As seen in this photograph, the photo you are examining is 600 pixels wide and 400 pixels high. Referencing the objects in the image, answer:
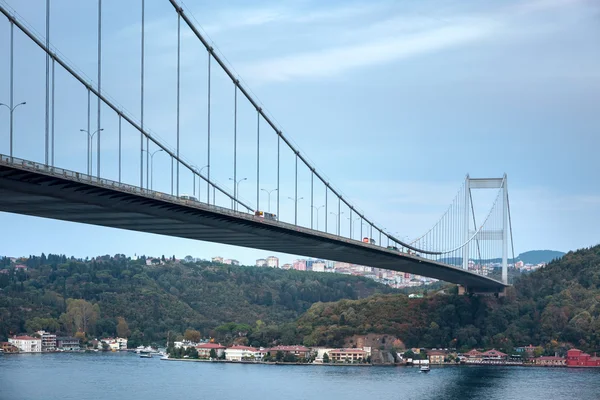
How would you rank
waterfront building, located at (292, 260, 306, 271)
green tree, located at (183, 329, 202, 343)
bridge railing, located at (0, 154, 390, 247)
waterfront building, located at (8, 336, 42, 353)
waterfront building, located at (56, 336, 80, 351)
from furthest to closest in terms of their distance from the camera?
waterfront building, located at (292, 260, 306, 271) < waterfront building, located at (56, 336, 80, 351) < green tree, located at (183, 329, 202, 343) < waterfront building, located at (8, 336, 42, 353) < bridge railing, located at (0, 154, 390, 247)

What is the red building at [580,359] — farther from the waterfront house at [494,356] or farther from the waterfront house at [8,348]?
the waterfront house at [8,348]

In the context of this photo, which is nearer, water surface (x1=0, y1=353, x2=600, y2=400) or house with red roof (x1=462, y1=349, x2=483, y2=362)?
water surface (x1=0, y1=353, x2=600, y2=400)

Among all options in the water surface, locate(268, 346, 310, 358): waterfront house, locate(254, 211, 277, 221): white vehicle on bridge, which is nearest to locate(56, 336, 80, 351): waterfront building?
the water surface

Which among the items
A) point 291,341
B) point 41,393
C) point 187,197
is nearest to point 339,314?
point 291,341

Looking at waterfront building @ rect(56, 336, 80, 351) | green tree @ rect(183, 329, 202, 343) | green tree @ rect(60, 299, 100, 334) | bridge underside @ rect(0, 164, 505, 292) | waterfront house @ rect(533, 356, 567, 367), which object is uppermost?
bridge underside @ rect(0, 164, 505, 292)

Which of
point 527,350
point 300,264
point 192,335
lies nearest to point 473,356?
point 527,350

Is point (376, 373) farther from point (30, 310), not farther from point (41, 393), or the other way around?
A: point (30, 310)

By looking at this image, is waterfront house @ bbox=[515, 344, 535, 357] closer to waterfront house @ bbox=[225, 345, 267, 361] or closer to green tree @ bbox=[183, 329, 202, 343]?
waterfront house @ bbox=[225, 345, 267, 361]
